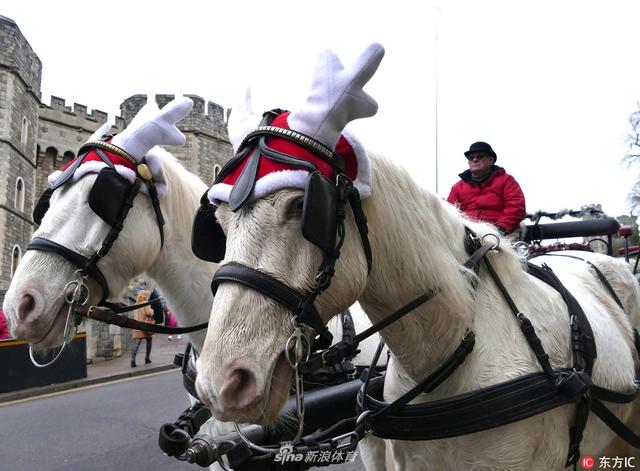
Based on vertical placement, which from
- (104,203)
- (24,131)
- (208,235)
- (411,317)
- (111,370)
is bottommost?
(111,370)

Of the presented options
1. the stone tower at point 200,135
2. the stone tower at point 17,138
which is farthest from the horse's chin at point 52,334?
the stone tower at point 200,135

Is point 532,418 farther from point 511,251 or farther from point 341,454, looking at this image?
point 341,454

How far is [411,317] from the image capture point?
1615 millimetres

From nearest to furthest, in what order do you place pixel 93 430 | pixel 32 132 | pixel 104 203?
1. pixel 104 203
2. pixel 93 430
3. pixel 32 132

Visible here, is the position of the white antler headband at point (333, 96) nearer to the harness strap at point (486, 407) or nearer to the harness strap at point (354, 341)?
the harness strap at point (354, 341)

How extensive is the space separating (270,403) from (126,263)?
4.80ft

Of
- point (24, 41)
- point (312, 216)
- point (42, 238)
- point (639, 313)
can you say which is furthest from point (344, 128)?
point (24, 41)

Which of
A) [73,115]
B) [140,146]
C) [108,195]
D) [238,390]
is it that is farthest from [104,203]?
[73,115]

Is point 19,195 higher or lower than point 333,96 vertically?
higher

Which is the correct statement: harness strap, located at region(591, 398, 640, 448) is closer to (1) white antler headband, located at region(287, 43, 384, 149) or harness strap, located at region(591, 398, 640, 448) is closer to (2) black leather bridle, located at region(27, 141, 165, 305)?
(1) white antler headband, located at region(287, 43, 384, 149)

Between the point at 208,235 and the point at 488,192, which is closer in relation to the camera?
the point at 208,235

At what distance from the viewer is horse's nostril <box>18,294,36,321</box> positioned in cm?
206

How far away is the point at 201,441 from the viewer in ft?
6.29

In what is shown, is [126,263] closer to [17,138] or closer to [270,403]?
[270,403]
